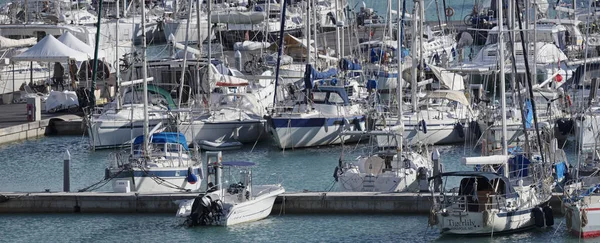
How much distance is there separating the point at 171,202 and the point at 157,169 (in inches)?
72.4

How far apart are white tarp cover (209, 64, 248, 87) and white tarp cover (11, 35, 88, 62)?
899 cm

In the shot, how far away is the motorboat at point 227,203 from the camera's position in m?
34.5

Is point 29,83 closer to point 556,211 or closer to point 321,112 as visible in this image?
point 321,112

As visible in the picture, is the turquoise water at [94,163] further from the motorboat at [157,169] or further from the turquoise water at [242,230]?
the turquoise water at [242,230]

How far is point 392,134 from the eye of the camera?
124 ft

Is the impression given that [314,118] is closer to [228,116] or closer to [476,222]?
[228,116]

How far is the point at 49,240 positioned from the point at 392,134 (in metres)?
8.72

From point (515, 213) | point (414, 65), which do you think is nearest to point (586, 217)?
point (515, 213)

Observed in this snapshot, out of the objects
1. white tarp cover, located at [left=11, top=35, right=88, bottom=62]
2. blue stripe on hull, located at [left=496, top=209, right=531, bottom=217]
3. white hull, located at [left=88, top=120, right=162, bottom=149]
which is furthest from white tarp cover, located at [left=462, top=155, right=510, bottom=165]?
white tarp cover, located at [left=11, top=35, right=88, bottom=62]

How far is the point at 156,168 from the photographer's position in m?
37.8

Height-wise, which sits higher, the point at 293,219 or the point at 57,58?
the point at 57,58

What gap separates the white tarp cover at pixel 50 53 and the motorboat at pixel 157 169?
18.6m

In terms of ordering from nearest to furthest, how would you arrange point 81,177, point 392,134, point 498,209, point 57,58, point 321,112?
point 498,209
point 392,134
point 81,177
point 321,112
point 57,58

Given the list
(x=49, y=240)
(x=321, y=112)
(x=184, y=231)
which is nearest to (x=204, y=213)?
(x=184, y=231)
